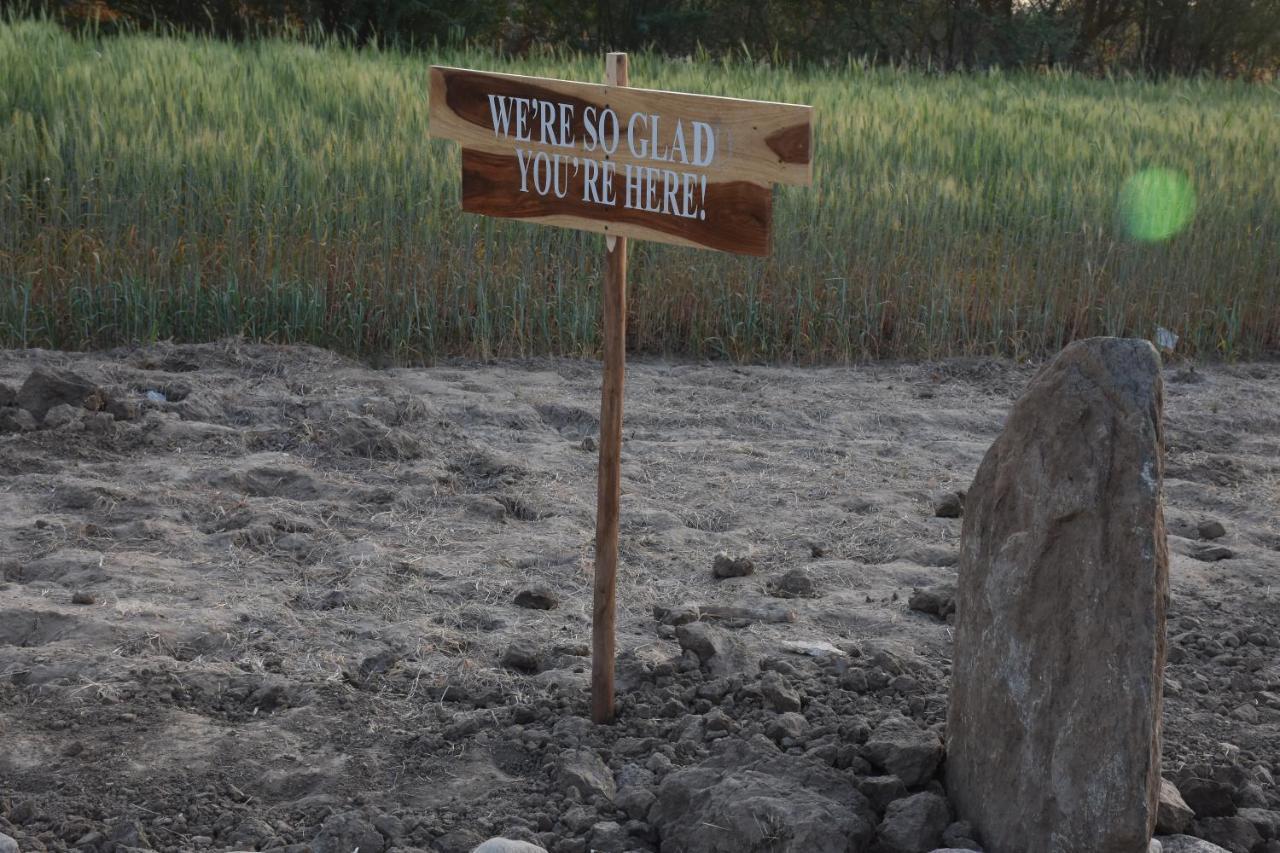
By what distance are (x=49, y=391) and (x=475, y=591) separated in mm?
2133

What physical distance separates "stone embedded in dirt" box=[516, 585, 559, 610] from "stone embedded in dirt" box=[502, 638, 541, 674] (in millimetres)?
355

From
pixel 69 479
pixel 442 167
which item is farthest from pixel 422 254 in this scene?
pixel 69 479

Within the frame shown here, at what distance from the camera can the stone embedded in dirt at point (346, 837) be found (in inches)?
102

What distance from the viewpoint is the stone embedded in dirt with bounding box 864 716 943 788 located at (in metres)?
2.70

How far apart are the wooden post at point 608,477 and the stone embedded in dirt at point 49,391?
8.99 ft

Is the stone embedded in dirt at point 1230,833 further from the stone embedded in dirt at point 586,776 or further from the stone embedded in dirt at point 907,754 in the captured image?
the stone embedded in dirt at point 586,776

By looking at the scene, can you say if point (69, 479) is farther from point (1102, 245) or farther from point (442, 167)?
point (1102, 245)

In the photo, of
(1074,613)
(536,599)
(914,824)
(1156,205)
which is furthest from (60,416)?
(1156,205)

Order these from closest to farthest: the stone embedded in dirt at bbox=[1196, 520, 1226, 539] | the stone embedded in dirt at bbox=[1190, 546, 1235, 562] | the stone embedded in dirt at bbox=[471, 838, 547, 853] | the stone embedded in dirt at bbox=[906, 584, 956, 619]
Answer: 1. the stone embedded in dirt at bbox=[471, 838, 547, 853]
2. the stone embedded in dirt at bbox=[906, 584, 956, 619]
3. the stone embedded in dirt at bbox=[1190, 546, 1235, 562]
4. the stone embedded in dirt at bbox=[1196, 520, 1226, 539]

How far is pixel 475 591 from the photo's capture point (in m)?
3.86

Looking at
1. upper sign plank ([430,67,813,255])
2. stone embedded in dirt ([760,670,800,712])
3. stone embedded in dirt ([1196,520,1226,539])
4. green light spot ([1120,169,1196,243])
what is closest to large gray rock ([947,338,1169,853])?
stone embedded in dirt ([760,670,800,712])

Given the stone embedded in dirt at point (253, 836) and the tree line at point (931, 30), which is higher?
the tree line at point (931, 30)

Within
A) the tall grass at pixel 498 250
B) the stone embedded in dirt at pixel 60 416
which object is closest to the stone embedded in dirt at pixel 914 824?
the stone embedded in dirt at pixel 60 416

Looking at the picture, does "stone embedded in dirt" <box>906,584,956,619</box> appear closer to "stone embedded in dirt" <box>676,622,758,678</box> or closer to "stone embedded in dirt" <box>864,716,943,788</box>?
"stone embedded in dirt" <box>676,622,758,678</box>
